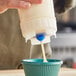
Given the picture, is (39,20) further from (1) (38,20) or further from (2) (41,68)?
(2) (41,68)

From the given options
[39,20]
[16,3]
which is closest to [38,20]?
[39,20]

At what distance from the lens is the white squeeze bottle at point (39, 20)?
3.10 ft

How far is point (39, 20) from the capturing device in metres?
0.94

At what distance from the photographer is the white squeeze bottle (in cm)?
94

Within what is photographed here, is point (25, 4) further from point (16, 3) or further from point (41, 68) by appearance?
point (41, 68)

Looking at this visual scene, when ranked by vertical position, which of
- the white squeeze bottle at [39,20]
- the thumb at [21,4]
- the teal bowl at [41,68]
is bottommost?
the teal bowl at [41,68]

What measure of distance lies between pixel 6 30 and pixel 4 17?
6 cm

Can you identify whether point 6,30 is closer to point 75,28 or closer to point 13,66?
point 13,66

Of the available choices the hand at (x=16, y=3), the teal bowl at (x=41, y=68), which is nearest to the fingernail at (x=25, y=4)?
the hand at (x=16, y=3)

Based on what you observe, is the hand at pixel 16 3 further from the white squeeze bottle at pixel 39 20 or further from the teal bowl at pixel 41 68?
the teal bowl at pixel 41 68

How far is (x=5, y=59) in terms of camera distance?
4.70ft

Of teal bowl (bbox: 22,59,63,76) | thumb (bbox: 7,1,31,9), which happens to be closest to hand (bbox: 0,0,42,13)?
thumb (bbox: 7,1,31,9)

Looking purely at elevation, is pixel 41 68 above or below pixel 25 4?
below

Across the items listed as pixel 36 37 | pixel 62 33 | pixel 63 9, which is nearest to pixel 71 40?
pixel 62 33
